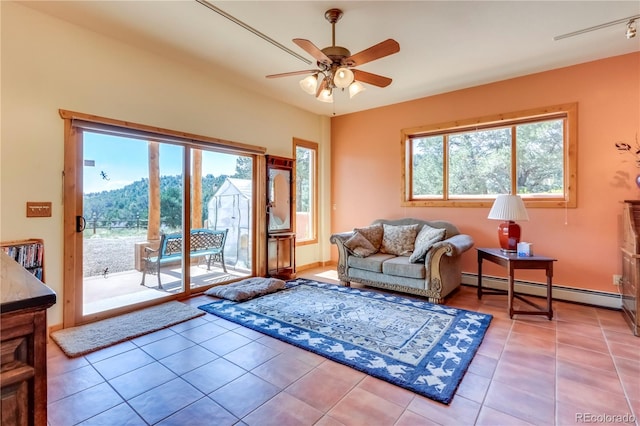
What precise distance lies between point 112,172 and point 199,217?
1.15 m

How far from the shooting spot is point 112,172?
334cm

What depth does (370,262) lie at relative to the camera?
420 centimetres

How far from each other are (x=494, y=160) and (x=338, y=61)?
116 inches

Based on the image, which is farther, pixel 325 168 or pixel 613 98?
pixel 325 168

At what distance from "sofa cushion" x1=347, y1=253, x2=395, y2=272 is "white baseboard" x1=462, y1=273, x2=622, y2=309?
1355 mm

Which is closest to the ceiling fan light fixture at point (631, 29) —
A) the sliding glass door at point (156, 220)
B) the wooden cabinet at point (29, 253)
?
the sliding glass door at point (156, 220)

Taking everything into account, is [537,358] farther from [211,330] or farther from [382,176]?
[382,176]

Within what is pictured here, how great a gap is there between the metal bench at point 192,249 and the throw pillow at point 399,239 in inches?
95.3

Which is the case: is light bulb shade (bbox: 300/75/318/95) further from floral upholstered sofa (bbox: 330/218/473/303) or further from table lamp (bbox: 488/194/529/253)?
table lamp (bbox: 488/194/529/253)

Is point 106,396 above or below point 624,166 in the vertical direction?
below

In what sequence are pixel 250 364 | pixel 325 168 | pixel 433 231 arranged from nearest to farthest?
pixel 250 364
pixel 433 231
pixel 325 168

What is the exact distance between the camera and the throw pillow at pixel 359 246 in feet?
14.3

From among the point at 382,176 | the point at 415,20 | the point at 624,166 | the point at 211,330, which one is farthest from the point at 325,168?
the point at 624,166

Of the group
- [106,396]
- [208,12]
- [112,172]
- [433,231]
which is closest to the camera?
[106,396]
